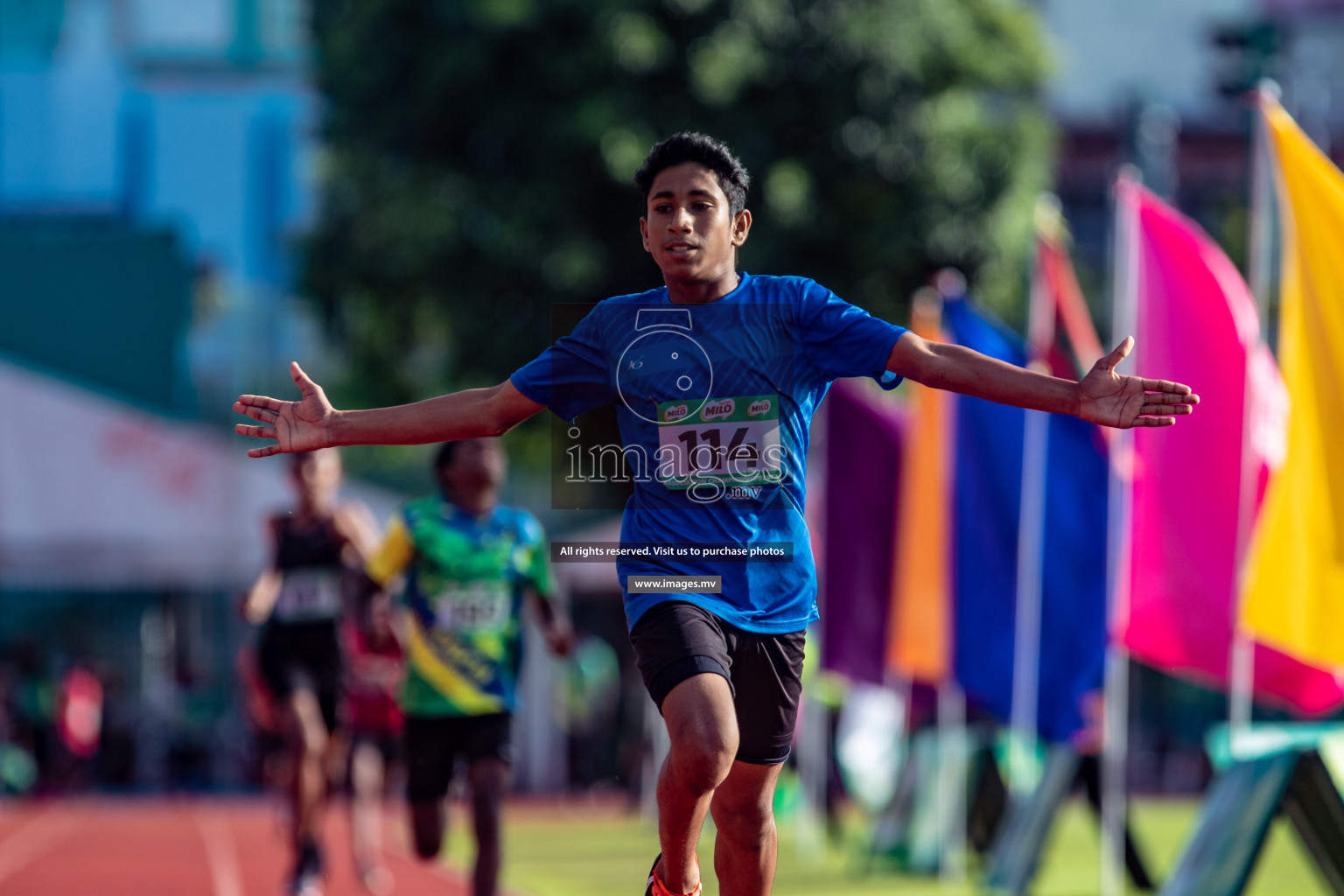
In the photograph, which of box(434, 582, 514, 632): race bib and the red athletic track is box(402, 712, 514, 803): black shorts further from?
the red athletic track

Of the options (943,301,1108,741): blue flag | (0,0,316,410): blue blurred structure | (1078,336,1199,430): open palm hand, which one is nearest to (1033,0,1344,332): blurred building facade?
(0,0,316,410): blue blurred structure

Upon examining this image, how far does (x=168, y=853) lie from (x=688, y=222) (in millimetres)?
11812

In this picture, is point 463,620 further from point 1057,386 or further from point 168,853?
point 168,853

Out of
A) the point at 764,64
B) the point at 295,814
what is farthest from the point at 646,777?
the point at 295,814

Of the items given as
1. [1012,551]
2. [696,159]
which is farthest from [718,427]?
[1012,551]

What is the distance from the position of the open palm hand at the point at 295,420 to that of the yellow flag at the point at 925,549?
7628mm

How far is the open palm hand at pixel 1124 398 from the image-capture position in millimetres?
4742

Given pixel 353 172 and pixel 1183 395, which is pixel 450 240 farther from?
pixel 1183 395

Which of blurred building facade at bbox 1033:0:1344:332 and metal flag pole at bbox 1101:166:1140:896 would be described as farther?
blurred building facade at bbox 1033:0:1344:332

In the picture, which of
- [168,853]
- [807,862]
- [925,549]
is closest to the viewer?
[925,549]

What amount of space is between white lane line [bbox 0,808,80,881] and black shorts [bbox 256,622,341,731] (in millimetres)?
4005

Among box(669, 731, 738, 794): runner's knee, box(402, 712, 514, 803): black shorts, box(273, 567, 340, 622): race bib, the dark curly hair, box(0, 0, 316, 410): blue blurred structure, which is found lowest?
box(402, 712, 514, 803): black shorts

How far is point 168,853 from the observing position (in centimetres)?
1541

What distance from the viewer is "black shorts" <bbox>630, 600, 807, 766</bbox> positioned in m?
4.91
